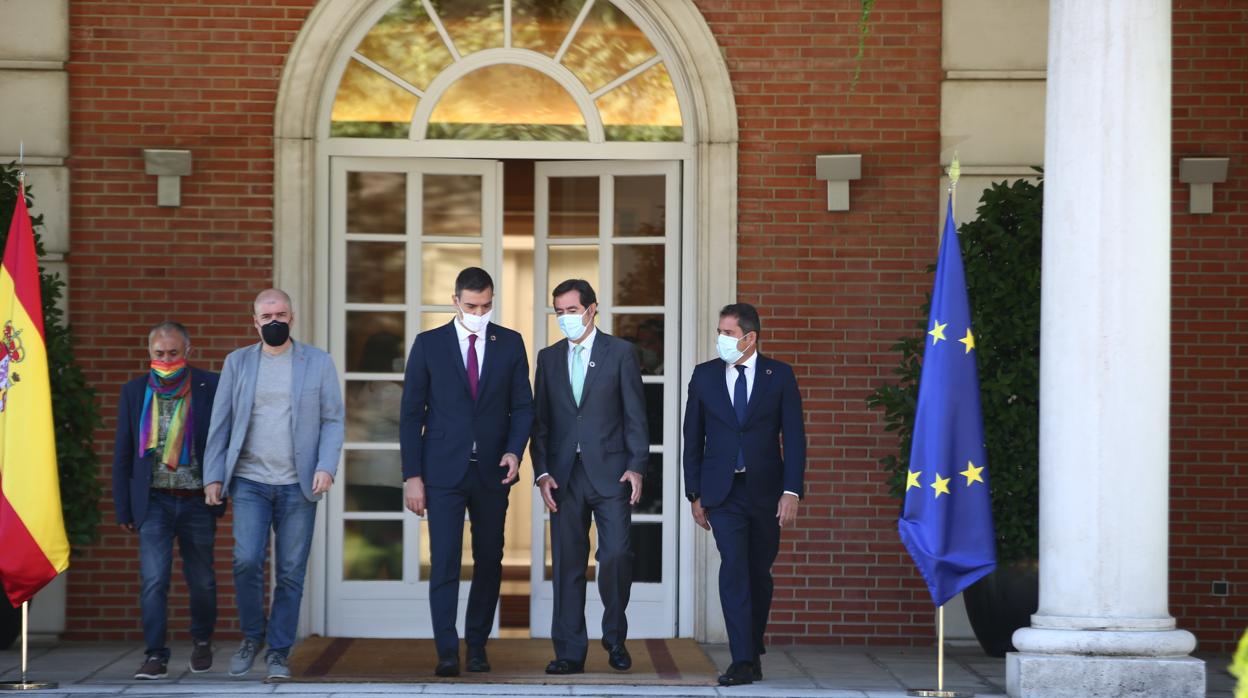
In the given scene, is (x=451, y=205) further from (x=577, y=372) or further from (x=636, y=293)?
(x=577, y=372)

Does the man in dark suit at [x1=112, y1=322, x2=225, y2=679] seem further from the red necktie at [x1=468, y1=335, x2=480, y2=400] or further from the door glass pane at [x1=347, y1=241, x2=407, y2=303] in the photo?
the door glass pane at [x1=347, y1=241, x2=407, y2=303]

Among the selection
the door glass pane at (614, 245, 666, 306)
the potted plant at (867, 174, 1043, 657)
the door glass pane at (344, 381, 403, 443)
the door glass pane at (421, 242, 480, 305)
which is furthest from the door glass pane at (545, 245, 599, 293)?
the potted plant at (867, 174, 1043, 657)

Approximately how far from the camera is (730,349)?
7.51m

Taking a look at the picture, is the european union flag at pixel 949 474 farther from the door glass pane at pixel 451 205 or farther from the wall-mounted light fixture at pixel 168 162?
the wall-mounted light fixture at pixel 168 162

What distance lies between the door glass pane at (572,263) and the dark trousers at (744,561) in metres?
2.30

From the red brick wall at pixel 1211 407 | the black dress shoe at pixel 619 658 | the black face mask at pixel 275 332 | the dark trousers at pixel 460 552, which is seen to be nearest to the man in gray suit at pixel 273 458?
the black face mask at pixel 275 332

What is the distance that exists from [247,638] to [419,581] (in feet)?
6.37

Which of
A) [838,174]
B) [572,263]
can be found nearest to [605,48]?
[572,263]

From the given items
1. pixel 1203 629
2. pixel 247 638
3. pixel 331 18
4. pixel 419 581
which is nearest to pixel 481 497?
pixel 247 638

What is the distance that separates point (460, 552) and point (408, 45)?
3170mm

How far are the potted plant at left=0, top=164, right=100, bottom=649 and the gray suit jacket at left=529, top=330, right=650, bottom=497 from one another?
7.61 feet

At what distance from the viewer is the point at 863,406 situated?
29.9 ft

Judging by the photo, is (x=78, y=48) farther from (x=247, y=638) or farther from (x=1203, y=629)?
(x=1203, y=629)

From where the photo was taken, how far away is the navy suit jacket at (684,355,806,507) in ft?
24.5
